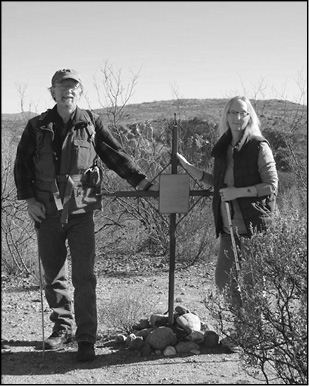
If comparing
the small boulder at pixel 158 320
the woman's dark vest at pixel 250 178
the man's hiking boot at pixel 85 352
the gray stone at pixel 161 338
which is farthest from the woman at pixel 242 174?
the man's hiking boot at pixel 85 352

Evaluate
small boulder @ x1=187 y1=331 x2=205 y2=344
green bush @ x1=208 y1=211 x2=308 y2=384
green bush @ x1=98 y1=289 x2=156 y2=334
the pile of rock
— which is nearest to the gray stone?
the pile of rock

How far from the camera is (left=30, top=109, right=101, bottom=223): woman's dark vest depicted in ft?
14.3

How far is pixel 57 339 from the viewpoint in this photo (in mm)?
4785

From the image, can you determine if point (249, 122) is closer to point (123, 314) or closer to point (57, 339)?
point (123, 314)

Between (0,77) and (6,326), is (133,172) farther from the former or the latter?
(0,77)

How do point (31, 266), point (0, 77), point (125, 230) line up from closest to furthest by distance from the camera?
point (0, 77) → point (31, 266) → point (125, 230)

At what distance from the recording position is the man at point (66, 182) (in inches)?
172

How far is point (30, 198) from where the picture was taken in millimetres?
4426

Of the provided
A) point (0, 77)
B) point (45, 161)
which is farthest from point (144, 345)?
point (0, 77)

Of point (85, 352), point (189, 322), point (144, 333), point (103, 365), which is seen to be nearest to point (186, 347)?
point (189, 322)

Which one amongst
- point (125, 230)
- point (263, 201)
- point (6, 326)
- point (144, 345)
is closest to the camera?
point (263, 201)

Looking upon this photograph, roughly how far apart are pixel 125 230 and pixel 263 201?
16.8 feet

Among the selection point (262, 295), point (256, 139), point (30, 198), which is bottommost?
point (262, 295)

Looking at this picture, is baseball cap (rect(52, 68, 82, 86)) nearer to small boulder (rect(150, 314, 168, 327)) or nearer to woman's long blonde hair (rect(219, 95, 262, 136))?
woman's long blonde hair (rect(219, 95, 262, 136))
